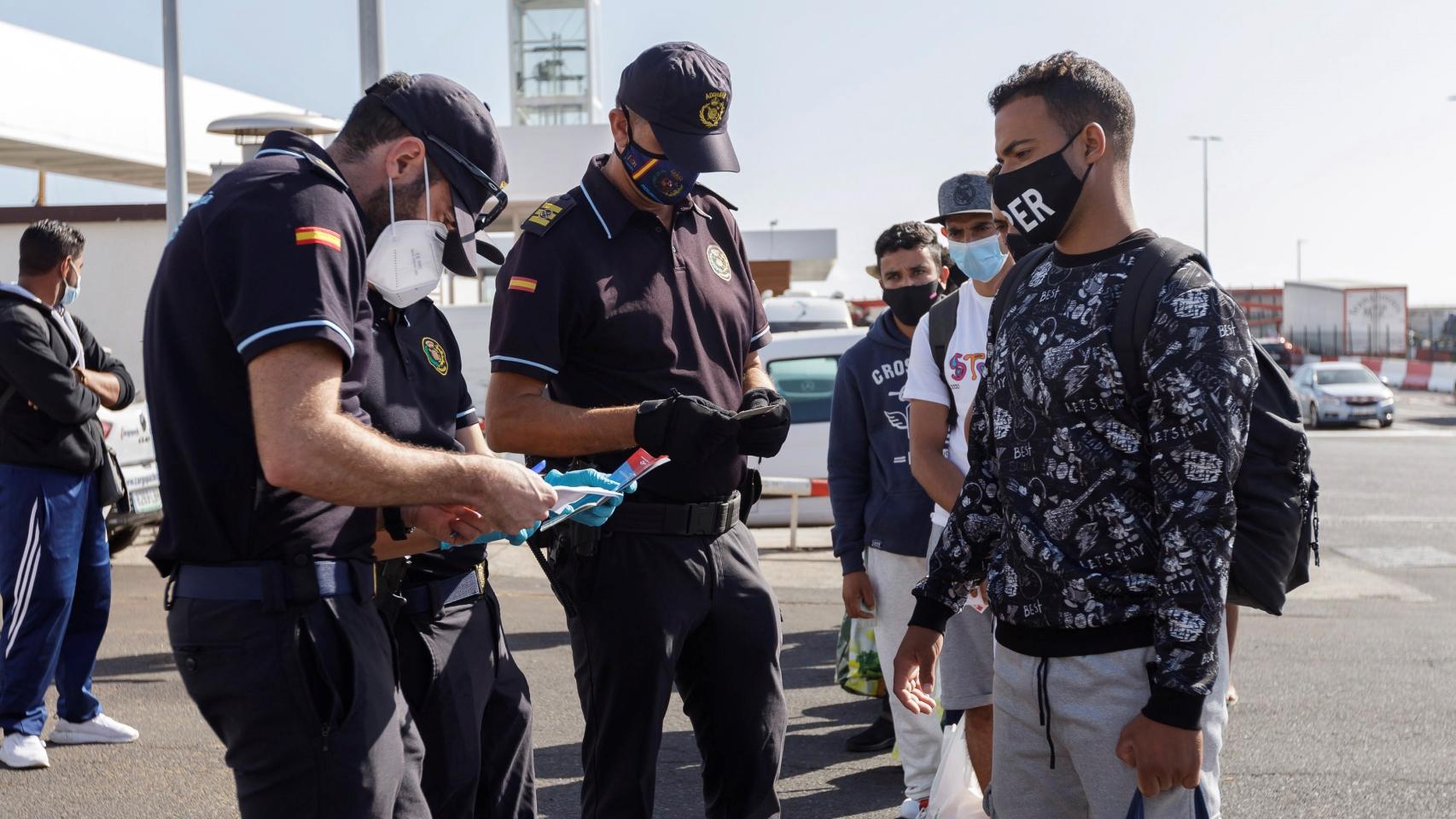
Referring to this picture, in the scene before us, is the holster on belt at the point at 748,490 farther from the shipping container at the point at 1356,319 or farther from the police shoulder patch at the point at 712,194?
the shipping container at the point at 1356,319

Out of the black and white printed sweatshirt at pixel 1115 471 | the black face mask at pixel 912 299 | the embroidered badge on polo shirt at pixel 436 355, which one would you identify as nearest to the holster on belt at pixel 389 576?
the embroidered badge on polo shirt at pixel 436 355

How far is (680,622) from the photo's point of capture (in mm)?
3361

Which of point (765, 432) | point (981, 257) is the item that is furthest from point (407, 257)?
point (981, 257)

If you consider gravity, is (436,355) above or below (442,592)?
above

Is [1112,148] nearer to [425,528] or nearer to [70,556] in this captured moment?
[425,528]

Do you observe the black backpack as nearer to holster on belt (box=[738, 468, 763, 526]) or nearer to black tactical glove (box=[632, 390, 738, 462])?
black tactical glove (box=[632, 390, 738, 462])

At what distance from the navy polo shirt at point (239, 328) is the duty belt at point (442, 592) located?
0.98m

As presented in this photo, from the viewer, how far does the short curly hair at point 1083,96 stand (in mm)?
2770

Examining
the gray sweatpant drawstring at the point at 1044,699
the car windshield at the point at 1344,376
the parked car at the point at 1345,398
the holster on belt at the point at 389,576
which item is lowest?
the parked car at the point at 1345,398

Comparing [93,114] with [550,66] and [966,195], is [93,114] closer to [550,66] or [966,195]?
[550,66]

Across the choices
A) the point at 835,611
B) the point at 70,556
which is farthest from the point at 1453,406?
the point at 70,556

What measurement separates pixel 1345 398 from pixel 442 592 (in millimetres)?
28497

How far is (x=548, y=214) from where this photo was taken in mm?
3516

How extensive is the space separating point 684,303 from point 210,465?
1.41 metres
